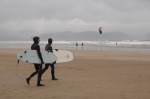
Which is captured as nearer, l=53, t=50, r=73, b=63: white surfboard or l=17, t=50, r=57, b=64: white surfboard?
l=17, t=50, r=57, b=64: white surfboard

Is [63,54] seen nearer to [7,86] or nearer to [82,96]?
[7,86]

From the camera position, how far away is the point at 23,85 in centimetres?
1028

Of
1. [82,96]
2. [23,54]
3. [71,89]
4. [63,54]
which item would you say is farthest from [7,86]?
[63,54]

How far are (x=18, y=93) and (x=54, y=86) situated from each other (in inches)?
64.7

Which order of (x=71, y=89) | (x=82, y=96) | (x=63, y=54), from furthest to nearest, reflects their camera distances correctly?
(x=63, y=54) → (x=71, y=89) → (x=82, y=96)

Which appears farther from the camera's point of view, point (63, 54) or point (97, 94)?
point (63, 54)

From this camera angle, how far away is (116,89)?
9.27 m

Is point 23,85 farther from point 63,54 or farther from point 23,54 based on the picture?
point 63,54

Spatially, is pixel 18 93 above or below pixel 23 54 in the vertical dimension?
below

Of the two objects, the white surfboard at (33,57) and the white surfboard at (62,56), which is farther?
the white surfboard at (62,56)

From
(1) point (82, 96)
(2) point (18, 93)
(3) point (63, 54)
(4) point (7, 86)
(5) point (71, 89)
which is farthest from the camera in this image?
(3) point (63, 54)

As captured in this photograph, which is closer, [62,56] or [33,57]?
[33,57]

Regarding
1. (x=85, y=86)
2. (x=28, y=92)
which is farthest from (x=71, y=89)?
(x=28, y=92)

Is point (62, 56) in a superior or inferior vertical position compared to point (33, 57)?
inferior
